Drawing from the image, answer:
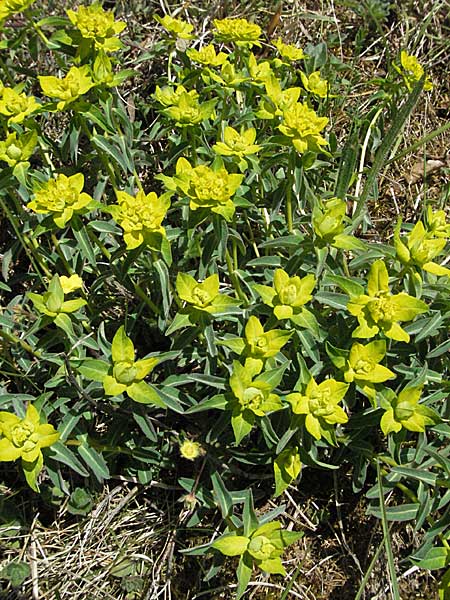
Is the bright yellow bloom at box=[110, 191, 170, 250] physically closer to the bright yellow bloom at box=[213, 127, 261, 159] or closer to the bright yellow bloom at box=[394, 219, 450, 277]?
the bright yellow bloom at box=[213, 127, 261, 159]

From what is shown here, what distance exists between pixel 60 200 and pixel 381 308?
4.32ft

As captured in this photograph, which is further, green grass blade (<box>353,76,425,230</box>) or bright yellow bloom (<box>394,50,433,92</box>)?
bright yellow bloom (<box>394,50,433,92</box>)

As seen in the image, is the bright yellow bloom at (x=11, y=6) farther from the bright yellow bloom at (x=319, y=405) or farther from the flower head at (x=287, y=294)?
the bright yellow bloom at (x=319, y=405)

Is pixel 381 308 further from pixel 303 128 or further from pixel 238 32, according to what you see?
pixel 238 32

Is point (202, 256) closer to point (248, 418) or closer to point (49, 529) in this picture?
point (248, 418)

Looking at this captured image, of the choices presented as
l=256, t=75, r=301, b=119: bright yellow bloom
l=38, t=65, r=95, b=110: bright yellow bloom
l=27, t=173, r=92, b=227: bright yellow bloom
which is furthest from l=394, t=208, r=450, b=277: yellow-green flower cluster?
l=38, t=65, r=95, b=110: bright yellow bloom

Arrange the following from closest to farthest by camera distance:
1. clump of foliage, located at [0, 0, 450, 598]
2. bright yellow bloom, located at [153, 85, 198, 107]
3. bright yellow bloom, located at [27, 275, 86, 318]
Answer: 1. clump of foliage, located at [0, 0, 450, 598]
2. bright yellow bloom, located at [27, 275, 86, 318]
3. bright yellow bloom, located at [153, 85, 198, 107]

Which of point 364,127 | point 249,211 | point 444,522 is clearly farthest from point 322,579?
point 364,127

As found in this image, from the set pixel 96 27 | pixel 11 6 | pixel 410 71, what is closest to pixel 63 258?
pixel 96 27

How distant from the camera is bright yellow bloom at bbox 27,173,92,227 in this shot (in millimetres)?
2504

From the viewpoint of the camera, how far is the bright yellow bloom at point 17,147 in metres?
2.64

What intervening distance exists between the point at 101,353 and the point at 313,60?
225 centimetres

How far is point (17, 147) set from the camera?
8.76 ft

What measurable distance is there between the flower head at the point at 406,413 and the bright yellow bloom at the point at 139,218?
1099 millimetres
